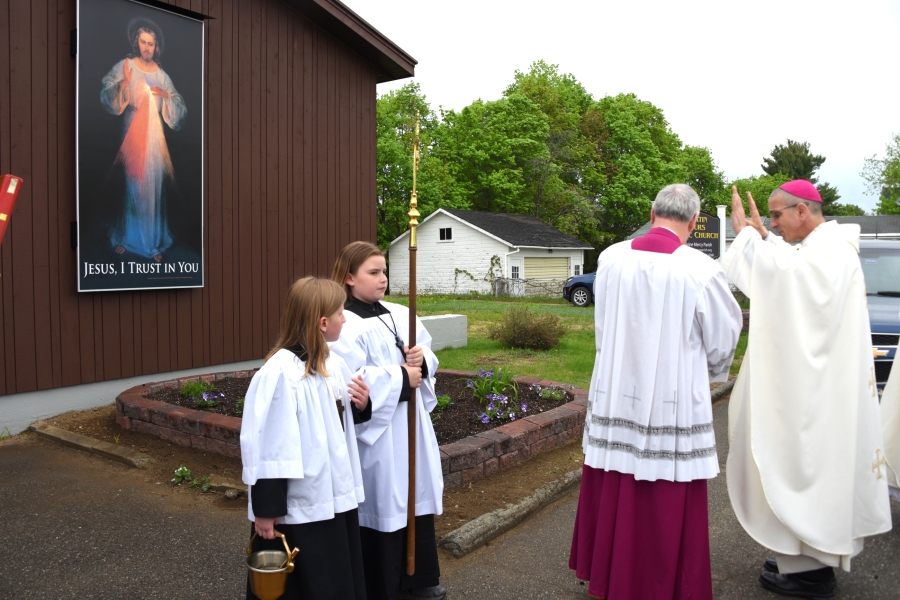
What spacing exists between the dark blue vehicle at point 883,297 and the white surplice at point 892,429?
2550 mm

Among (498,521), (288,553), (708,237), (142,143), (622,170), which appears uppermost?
(622,170)

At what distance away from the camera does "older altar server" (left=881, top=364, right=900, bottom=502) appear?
193 inches

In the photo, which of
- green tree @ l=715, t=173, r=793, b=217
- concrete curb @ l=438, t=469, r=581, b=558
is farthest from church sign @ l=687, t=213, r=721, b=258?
green tree @ l=715, t=173, r=793, b=217

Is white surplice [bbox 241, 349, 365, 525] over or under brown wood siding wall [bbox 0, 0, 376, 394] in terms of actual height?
under

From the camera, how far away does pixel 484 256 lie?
122 ft

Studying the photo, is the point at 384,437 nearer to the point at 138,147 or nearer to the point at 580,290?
the point at 138,147

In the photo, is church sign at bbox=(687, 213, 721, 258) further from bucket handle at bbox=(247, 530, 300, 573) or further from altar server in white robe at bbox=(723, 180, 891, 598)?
bucket handle at bbox=(247, 530, 300, 573)

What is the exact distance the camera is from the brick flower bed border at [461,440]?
536 centimetres

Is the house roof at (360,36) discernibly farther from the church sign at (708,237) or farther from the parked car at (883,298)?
the church sign at (708,237)

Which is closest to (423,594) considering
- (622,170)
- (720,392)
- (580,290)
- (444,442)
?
(444,442)

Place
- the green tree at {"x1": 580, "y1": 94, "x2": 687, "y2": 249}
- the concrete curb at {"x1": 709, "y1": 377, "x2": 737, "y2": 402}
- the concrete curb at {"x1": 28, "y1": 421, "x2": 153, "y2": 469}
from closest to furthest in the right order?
the concrete curb at {"x1": 28, "y1": 421, "x2": 153, "y2": 469}
the concrete curb at {"x1": 709, "y1": 377, "x2": 737, "y2": 402}
the green tree at {"x1": 580, "y1": 94, "x2": 687, "y2": 249}

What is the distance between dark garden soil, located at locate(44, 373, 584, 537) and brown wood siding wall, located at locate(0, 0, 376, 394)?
0.70 meters

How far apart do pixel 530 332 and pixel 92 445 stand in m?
7.40

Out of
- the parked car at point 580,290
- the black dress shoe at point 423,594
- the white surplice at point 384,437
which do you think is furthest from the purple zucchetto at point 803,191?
the parked car at point 580,290
